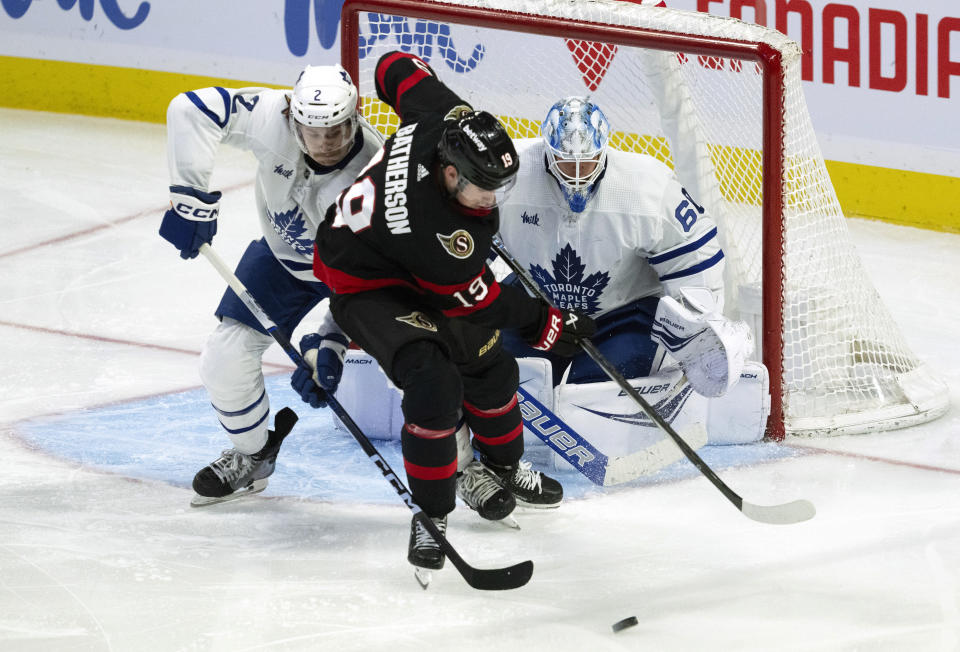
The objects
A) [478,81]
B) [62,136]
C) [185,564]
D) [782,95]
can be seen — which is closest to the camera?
[185,564]

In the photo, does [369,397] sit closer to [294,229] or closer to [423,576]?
[294,229]

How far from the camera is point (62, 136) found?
619 centimetres

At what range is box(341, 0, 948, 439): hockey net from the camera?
11.3ft

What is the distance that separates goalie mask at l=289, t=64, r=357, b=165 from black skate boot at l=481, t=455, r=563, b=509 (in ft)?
2.51

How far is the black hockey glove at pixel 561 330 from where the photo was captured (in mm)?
3023

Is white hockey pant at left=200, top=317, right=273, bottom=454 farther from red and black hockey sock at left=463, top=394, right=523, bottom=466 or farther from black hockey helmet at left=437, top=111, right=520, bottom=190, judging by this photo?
black hockey helmet at left=437, top=111, right=520, bottom=190

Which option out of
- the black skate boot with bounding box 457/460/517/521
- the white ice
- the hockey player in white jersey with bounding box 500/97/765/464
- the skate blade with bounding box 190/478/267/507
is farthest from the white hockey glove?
the skate blade with bounding box 190/478/267/507

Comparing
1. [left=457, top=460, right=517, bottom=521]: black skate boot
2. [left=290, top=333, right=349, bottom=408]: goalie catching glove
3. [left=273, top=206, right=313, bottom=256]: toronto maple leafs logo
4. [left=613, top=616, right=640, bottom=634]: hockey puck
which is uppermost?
[left=273, top=206, right=313, bottom=256]: toronto maple leafs logo

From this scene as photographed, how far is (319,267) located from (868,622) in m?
1.29

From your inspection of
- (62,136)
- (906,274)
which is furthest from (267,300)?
(62,136)

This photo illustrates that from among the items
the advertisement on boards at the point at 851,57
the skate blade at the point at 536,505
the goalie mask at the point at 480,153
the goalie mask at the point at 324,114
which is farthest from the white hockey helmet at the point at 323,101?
the advertisement on boards at the point at 851,57

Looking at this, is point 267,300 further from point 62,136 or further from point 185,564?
point 62,136

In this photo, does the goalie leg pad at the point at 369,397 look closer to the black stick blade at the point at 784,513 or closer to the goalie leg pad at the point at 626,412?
the goalie leg pad at the point at 626,412

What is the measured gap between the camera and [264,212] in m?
3.21
